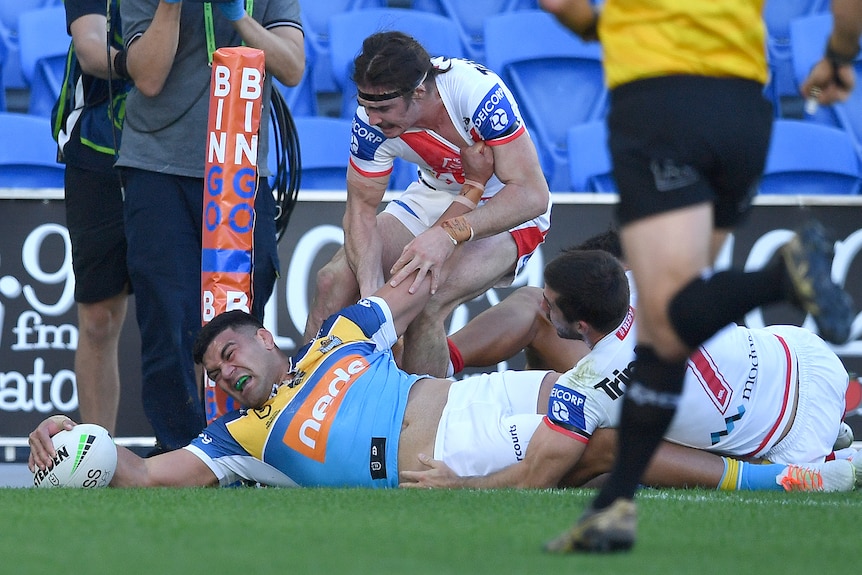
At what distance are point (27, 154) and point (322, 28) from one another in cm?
190

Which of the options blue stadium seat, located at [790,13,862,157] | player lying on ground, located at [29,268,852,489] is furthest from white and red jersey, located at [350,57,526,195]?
blue stadium seat, located at [790,13,862,157]

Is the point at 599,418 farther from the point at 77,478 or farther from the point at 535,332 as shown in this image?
the point at 77,478

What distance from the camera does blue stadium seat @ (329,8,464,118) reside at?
23.6ft

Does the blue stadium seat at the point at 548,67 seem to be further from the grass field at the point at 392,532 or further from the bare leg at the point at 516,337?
the grass field at the point at 392,532

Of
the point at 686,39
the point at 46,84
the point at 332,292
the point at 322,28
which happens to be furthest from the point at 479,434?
the point at 46,84

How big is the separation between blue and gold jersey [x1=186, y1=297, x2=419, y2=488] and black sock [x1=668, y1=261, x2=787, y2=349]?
1.78 meters

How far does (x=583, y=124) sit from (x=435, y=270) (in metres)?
3.10

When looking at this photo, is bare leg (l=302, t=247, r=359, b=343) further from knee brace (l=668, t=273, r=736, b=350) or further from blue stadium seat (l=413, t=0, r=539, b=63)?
blue stadium seat (l=413, t=0, r=539, b=63)

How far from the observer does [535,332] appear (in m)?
5.17

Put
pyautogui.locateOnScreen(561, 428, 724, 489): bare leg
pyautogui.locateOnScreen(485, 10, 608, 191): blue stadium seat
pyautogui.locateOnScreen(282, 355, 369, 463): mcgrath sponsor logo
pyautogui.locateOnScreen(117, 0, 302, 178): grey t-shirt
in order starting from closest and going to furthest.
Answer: pyautogui.locateOnScreen(282, 355, 369, 463): mcgrath sponsor logo
pyautogui.locateOnScreen(561, 428, 724, 489): bare leg
pyautogui.locateOnScreen(117, 0, 302, 178): grey t-shirt
pyautogui.locateOnScreen(485, 10, 608, 191): blue stadium seat

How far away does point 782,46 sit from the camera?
7.60 metres

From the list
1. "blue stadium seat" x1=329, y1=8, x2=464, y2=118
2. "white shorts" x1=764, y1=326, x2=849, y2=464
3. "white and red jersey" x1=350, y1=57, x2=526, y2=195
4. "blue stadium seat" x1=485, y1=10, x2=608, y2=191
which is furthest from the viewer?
"blue stadium seat" x1=485, y1=10, x2=608, y2=191

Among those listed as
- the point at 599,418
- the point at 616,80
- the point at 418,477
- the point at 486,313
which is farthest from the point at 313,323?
the point at 616,80

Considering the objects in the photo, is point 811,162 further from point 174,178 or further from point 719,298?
point 719,298
